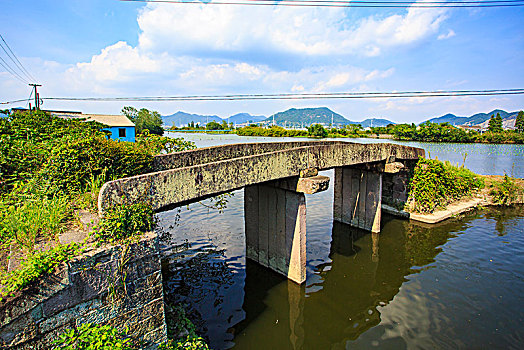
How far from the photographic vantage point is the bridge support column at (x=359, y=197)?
11.5m

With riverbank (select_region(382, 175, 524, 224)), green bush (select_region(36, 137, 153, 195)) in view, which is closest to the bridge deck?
green bush (select_region(36, 137, 153, 195))

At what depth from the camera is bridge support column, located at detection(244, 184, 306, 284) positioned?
752cm

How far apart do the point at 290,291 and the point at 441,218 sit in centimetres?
973

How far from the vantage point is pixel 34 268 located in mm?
2748

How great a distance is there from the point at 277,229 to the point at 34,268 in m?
5.98

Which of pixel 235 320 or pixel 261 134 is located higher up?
pixel 261 134

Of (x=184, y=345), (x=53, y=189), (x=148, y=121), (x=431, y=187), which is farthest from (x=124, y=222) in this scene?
(x=148, y=121)

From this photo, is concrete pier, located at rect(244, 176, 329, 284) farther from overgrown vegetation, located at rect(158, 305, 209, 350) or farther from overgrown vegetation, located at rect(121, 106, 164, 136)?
overgrown vegetation, located at rect(121, 106, 164, 136)

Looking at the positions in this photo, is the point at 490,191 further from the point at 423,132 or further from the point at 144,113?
the point at 144,113

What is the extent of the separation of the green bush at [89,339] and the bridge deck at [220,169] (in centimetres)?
140

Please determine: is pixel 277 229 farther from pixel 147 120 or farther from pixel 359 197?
pixel 147 120

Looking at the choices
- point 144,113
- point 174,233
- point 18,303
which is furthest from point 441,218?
point 144,113

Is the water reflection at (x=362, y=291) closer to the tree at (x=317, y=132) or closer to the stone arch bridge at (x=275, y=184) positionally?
the stone arch bridge at (x=275, y=184)

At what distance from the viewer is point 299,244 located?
754cm
